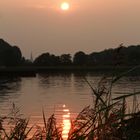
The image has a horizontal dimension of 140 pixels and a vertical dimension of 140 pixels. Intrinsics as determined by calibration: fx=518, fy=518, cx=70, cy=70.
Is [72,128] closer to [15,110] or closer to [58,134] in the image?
[58,134]

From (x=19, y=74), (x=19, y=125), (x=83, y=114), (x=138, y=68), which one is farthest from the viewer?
(x=19, y=74)

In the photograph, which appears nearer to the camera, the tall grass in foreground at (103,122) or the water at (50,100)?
the tall grass in foreground at (103,122)

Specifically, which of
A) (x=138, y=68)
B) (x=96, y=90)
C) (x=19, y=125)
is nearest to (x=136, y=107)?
(x=96, y=90)

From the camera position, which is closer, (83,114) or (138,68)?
(138,68)

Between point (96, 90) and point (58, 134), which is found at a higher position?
point (96, 90)

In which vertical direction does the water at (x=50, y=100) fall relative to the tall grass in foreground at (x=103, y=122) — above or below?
below

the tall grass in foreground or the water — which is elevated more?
the tall grass in foreground

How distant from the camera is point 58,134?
19.2 ft

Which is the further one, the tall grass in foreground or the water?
the water

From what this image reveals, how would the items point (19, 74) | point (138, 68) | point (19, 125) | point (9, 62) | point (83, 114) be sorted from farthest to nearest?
1. point (9, 62)
2. point (19, 74)
3. point (19, 125)
4. point (83, 114)
5. point (138, 68)

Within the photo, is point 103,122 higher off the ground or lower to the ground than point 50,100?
higher

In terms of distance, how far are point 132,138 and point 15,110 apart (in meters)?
1.81

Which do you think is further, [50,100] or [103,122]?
[50,100]

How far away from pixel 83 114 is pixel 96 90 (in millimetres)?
389
